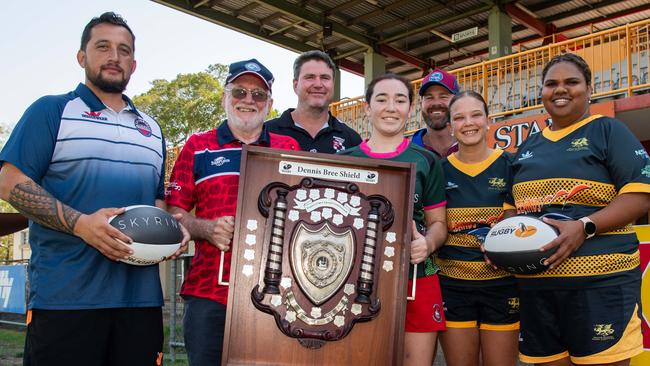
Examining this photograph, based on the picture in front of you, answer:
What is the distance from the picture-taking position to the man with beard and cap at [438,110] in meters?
4.46

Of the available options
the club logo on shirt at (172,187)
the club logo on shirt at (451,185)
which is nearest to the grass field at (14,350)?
the club logo on shirt at (172,187)

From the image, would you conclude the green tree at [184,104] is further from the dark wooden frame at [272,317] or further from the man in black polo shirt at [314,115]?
the dark wooden frame at [272,317]

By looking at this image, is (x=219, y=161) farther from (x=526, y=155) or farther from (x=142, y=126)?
(x=526, y=155)

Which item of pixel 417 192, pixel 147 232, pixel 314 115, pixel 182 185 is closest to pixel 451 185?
pixel 417 192

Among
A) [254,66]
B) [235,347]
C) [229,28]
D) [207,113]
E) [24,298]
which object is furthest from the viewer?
[207,113]

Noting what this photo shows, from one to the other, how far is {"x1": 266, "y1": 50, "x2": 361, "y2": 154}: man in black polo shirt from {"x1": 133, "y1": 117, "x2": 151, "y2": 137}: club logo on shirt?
1261 mm

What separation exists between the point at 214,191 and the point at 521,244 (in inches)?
66.2

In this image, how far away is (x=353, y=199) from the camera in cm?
292

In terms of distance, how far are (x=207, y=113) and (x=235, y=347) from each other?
34032 millimetres

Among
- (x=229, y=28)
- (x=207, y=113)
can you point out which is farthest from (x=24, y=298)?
(x=207, y=113)

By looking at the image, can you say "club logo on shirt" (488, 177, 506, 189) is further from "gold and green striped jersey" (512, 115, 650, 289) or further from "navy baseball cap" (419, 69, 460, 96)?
"navy baseball cap" (419, 69, 460, 96)

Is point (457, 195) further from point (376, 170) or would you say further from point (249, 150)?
point (249, 150)

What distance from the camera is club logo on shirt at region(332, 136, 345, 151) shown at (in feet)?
14.3

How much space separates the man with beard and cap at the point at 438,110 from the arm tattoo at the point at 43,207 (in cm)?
259
